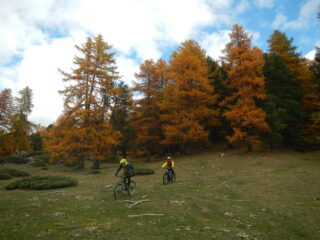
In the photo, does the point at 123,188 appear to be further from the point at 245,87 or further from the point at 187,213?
the point at 245,87

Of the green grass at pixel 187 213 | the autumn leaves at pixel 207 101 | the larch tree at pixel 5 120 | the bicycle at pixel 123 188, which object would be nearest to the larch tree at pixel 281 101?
the autumn leaves at pixel 207 101

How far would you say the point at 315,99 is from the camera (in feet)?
82.2

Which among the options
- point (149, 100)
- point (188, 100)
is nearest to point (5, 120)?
point (149, 100)

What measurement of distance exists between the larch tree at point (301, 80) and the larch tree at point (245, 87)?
5.23 metres

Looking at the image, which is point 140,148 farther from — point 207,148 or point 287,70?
point 287,70

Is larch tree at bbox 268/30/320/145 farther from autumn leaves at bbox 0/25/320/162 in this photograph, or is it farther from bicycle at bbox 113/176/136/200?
bicycle at bbox 113/176/136/200

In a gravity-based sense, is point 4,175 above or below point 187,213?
above

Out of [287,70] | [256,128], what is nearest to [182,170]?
[256,128]

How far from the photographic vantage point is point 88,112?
2255 centimetres

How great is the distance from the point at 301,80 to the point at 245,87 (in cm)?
913

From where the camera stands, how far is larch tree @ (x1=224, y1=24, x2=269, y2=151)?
71.6ft

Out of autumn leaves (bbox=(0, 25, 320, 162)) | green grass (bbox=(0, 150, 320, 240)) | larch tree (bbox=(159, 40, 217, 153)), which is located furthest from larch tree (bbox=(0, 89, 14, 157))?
green grass (bbox=(0, 150, 320, 240))

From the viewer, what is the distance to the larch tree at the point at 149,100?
29328 mm

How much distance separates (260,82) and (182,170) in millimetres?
12793
